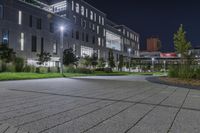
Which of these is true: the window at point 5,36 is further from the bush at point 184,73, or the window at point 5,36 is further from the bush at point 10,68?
the bush at point 184,73

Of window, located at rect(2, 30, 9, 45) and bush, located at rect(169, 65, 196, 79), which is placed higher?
window, located at rect(2, 30, 9, 45)

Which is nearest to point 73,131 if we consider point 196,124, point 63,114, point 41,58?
point 63,114

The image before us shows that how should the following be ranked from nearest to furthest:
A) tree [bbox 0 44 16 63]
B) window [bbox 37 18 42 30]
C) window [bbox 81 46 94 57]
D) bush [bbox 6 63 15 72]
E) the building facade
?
bush [bbox 6 63 15 72]
tree [bbox 0 44 16 63]
the building facade
window [bbox 37 18 42 30]
window [bbox 81 46 94 57]

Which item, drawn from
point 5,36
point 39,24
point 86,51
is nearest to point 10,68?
point 5,36

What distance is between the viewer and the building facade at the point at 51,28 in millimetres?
42812

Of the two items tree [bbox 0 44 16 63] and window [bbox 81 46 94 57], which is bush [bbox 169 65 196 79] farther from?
window [bbox 81 46 94 57]

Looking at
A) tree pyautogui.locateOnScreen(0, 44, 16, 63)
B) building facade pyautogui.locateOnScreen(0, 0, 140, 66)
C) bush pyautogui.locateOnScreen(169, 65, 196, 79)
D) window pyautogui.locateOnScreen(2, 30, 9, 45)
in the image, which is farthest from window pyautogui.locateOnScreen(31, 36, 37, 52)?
bush pyautogui.locateOnScreen(169, 65, 196, 79)

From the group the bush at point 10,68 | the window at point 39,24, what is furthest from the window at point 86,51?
the bush at point 10,68

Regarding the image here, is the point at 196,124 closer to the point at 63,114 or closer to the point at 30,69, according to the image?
the point at 63,114

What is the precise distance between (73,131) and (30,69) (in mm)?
27932

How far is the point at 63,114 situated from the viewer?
516 centimetres

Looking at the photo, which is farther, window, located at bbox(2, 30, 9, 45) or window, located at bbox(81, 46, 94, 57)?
window, located at bbox(81, 46, 94, 57)

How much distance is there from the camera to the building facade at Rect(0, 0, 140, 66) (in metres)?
42.8

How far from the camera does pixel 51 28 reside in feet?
176
